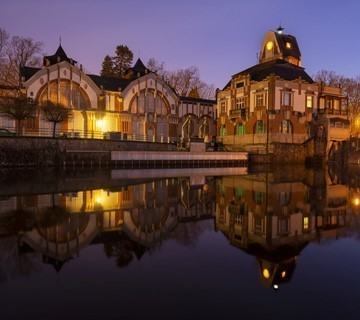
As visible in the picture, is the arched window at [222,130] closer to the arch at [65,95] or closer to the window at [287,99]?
the window at [287,99]

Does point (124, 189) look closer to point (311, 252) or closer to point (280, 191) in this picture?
point (280, 191)

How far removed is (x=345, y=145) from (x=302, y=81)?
43.1 ft

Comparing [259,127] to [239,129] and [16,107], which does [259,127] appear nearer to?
[239,129]

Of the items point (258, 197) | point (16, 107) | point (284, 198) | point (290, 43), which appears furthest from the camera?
point (290, 43)

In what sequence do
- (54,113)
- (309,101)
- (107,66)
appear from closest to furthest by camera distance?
(54,113), (309,101), (107,66)

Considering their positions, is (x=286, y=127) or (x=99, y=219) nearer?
(x=99, y=219)

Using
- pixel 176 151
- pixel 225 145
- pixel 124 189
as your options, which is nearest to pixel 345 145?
pixel 225 145

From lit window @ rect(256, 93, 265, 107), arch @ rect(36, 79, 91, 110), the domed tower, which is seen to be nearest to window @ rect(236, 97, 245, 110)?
lit window @ rect(256, 93, 265, 107)

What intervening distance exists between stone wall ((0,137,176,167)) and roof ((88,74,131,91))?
51.9 feet

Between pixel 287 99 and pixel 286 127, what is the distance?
407cm

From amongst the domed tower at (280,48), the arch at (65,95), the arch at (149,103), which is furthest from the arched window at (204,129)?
the arch at (65,95)

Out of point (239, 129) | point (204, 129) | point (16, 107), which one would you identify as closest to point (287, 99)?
point (239, 129)

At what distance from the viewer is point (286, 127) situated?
54.0 metres

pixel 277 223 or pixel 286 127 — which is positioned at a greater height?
pixel 286 127
